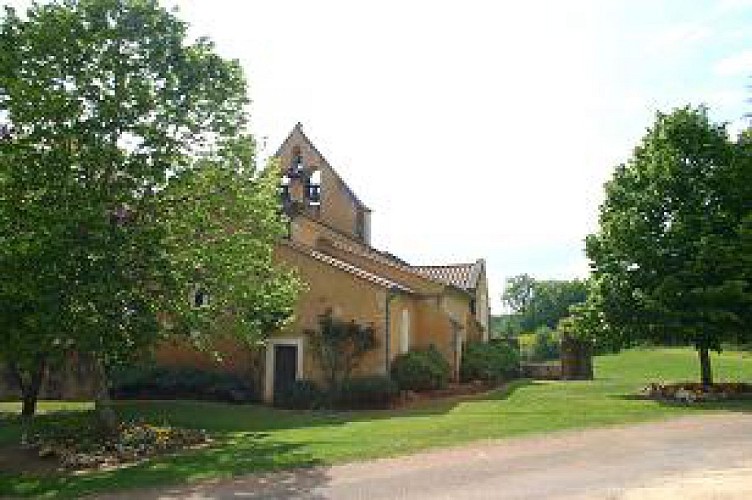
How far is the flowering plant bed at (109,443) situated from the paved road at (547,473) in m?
4.63

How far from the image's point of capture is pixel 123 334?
1867cm

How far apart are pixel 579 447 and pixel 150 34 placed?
14.6 metres

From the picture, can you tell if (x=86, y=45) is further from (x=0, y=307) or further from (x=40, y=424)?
(x=40, y=424)

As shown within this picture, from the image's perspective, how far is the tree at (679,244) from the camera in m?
24.4

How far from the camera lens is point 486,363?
115ft

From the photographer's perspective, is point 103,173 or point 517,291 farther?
point 517,291

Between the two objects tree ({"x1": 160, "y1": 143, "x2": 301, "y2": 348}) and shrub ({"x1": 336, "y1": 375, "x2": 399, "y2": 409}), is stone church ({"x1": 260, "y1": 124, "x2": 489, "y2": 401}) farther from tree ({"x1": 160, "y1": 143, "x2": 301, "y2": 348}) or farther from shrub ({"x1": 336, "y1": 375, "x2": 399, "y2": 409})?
tree ({"x1": 160, "y1": 143, "x2": 301, "y2": 348})

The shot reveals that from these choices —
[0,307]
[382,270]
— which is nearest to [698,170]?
[382,270]

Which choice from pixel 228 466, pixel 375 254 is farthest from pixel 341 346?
pixel 228 466

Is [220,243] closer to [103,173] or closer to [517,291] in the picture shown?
[103,173]

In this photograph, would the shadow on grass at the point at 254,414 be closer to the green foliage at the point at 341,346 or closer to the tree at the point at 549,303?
the green foliage at the point at 341,346

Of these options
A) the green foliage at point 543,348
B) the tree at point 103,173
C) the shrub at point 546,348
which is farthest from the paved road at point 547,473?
the shrub at point 546,348

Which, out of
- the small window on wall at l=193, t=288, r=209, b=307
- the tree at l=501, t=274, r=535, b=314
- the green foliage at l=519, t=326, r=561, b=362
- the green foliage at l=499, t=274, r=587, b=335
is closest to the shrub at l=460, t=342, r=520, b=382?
the small window on wall at l=193, t=288, r=209, b=307

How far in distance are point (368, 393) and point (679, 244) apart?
11822 mm
